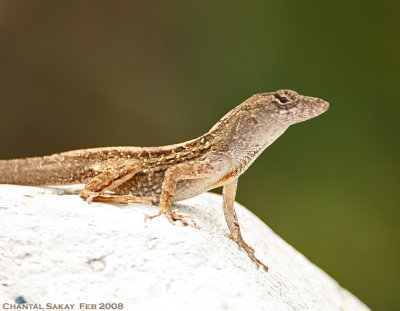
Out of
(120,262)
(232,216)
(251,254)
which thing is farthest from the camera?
(232,216)

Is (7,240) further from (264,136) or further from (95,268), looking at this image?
(264,136)

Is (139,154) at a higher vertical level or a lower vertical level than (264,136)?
lower

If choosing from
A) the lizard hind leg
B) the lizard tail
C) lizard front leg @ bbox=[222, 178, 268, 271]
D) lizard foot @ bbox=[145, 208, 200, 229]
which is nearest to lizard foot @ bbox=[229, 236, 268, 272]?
lizard front leg @ bbox=[222, 178, 268, 271]

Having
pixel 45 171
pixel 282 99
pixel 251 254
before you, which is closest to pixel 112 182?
pixel 45 171

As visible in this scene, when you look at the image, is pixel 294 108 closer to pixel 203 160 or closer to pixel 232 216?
pixel 203 160

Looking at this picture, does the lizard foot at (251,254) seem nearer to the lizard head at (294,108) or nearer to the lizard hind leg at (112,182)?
the lizard hind leg at (112,182)

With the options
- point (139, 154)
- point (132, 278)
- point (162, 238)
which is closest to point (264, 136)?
point (139, 154)

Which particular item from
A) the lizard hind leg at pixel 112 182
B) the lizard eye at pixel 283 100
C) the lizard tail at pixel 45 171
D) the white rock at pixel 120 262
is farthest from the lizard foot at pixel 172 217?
the lizard eye at pixel 283 100
